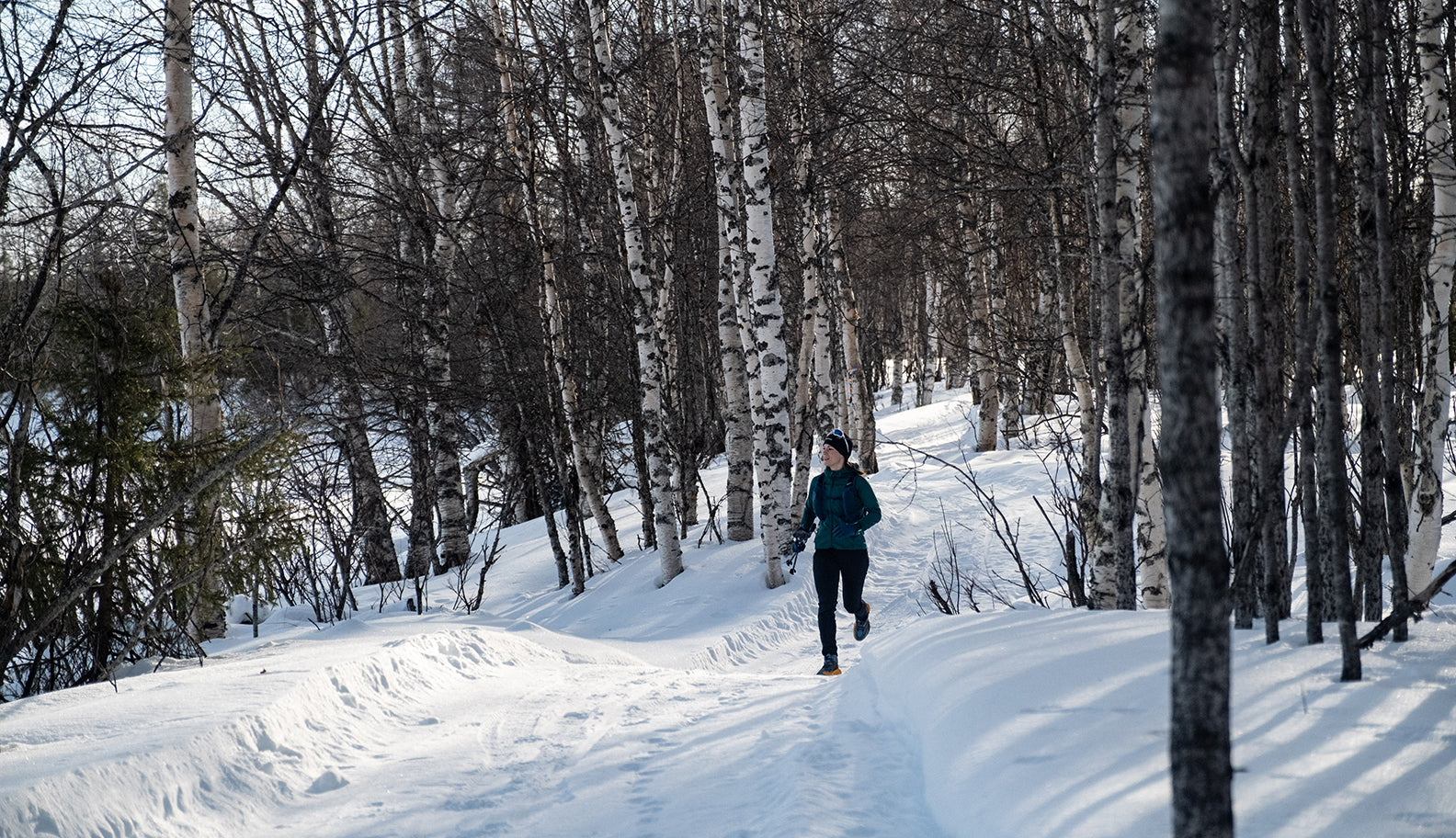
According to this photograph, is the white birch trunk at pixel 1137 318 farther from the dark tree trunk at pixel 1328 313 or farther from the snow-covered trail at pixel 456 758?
the snow-covered trail at pixel 456 758

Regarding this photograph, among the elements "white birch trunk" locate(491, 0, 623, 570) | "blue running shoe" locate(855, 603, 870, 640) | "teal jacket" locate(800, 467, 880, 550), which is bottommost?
"blue running shoe" locate(855, 603, 870, 640)

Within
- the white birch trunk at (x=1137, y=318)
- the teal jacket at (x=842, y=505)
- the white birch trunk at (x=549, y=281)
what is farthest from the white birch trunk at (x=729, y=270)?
the white birch trunk at (x=1137, y=318)

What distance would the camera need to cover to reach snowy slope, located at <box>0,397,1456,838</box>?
285cm

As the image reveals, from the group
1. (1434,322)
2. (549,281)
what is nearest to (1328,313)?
(1434,322)

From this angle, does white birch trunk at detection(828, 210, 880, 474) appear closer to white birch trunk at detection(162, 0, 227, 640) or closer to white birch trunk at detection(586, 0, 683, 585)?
white birch trunk at detection(586, 0, 683, 585)

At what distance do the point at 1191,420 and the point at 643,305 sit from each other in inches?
366

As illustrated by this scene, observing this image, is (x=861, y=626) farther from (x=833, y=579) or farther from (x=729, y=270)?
(x=729, y=270)

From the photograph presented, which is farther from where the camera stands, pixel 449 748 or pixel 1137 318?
A: pixel 1137 318

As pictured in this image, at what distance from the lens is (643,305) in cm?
1073

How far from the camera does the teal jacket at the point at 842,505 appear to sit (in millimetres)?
7047

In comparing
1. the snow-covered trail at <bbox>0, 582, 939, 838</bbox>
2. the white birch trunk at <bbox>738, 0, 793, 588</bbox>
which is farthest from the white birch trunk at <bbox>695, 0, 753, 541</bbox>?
the snow-covered trail at <bbox>0, 582, 939, 838</bbox>

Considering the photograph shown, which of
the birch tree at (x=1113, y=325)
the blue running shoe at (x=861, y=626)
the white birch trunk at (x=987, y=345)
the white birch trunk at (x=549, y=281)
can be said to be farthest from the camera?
the white birch trunk at (x=987, y=345)

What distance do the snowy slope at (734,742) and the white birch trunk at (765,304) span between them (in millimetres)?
3536

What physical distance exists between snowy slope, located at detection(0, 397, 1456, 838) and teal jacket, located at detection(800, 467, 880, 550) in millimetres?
1047
